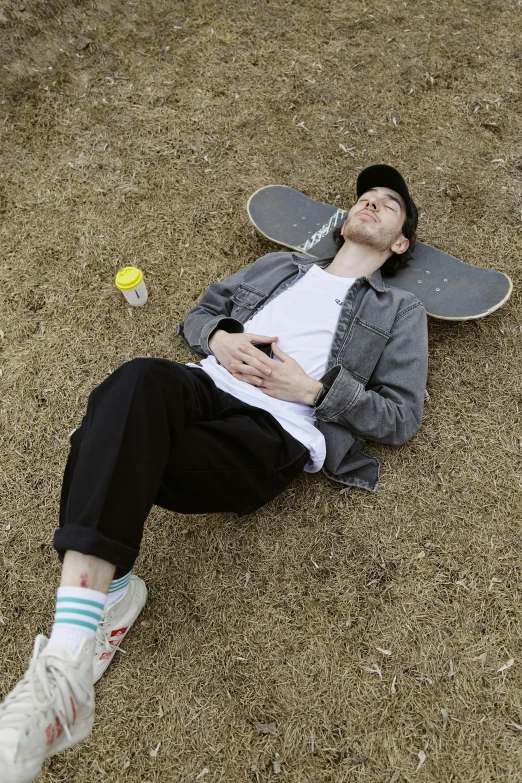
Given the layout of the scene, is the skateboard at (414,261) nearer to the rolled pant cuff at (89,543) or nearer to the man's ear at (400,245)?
the man's ear at (400,245)

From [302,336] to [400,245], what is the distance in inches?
41.2

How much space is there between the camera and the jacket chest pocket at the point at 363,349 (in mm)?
3184

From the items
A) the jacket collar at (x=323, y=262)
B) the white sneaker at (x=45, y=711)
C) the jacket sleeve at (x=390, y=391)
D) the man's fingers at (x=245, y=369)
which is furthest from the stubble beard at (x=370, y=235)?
the white sneaker at (x=45, y=711)

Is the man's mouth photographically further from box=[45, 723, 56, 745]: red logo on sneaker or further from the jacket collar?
box=[45, 723, 56, 745]: red logo on sneaker

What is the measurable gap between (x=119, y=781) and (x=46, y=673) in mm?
1123

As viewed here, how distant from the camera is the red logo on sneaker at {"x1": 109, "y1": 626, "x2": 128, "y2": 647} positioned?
2816 millimetres

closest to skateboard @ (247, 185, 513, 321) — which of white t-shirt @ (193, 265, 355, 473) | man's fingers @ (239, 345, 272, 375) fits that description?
white t-shirt @ (193, 265, 355, 473)

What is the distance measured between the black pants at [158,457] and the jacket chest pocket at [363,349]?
24.3 inches

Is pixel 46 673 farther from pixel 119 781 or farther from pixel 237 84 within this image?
pixel 237 84

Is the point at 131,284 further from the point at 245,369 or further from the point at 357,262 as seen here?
the point at 357,262

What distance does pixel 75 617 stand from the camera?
204 cm

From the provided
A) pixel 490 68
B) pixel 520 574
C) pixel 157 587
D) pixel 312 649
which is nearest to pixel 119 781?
pixel 157 587

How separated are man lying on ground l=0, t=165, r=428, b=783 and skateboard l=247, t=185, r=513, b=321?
0.76 feet

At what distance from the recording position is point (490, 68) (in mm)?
5008
